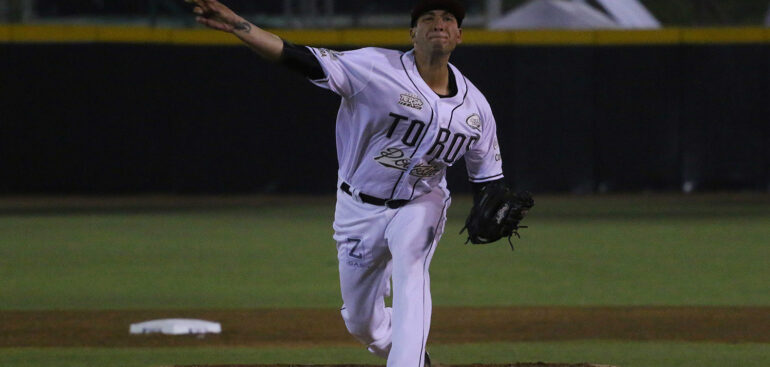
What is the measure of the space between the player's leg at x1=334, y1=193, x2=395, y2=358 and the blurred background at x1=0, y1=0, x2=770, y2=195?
11027 millimetres

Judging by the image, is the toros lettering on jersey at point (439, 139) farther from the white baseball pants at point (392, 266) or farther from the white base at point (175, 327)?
the white base at point (175, 327)

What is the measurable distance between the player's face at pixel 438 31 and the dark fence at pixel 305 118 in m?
11.2

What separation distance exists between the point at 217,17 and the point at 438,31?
3.06 ft

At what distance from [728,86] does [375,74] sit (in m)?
12.5

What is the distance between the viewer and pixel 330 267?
10.5 m

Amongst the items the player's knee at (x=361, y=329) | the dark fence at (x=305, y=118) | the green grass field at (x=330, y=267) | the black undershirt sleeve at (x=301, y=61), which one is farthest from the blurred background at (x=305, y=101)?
the black undershirt sleeve at (x=301, y=61)

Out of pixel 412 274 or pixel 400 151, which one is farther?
pixel 400 151

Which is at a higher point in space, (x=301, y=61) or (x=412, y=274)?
(x=301, y=61)

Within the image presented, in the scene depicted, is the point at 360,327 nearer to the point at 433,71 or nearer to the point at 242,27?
the point at 433,71

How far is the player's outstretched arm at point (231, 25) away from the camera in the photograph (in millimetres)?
4305

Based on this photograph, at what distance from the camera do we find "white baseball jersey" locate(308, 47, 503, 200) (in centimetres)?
480

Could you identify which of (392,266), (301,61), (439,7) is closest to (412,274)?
(392,266)

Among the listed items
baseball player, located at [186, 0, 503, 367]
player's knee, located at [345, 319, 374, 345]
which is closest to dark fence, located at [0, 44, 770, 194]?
player's knee, located at [345, 319, 374, 345]

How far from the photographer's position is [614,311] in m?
8.00
